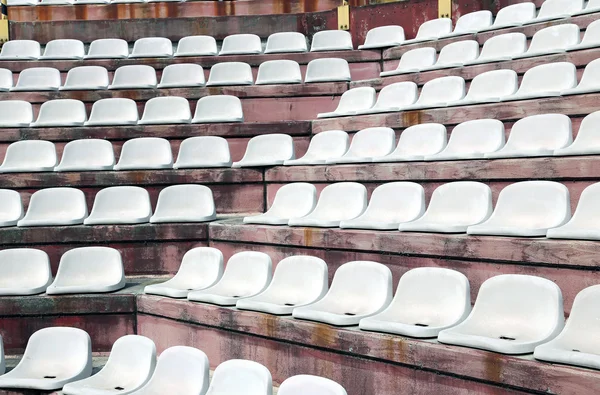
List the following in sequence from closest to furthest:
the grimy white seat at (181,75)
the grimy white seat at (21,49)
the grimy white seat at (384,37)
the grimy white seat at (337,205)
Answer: the grimy white seat at (337,205) → the grimy white seat at (181,75) → the grimy white seat at (384,37) → the grimy white seat at (21,49)

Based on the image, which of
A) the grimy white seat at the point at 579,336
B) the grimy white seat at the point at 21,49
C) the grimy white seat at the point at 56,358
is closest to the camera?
the grimy white seat at the point at 579,336

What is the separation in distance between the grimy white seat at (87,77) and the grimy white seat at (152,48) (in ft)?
1.80

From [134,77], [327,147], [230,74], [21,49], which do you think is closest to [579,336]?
[327,147]

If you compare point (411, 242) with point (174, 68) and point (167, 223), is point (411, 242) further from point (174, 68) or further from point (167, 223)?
point (174, 68)

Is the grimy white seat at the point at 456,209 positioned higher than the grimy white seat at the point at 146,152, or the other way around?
the grimy white seat at the point at 146,152

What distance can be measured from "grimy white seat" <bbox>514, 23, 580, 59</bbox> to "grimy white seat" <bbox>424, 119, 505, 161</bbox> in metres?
1.12

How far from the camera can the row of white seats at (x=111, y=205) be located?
4.38 m

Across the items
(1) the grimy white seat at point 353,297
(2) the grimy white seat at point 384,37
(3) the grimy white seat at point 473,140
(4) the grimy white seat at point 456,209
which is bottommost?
(1) the grimy white seat at point 353,297

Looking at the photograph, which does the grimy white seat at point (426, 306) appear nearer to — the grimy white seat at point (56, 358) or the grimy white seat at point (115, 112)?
the grimy white seat at point (56, 358)

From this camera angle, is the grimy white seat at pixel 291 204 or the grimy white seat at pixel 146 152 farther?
the grimy white seat at pixel 146 152

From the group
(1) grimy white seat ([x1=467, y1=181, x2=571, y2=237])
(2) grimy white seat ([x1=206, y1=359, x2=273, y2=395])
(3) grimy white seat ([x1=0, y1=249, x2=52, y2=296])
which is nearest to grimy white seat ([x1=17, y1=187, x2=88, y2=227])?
(3) grimy white seat ([x1=0, y1=249, x2=52, y2=296])

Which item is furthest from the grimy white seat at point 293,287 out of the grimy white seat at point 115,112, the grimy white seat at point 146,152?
the grimy white seat at point 115,112

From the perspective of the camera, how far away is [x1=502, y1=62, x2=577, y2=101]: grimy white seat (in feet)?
13.6

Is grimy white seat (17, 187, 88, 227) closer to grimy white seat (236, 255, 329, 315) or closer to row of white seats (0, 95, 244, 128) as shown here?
row of white seats (0, 95, 244, 128)
